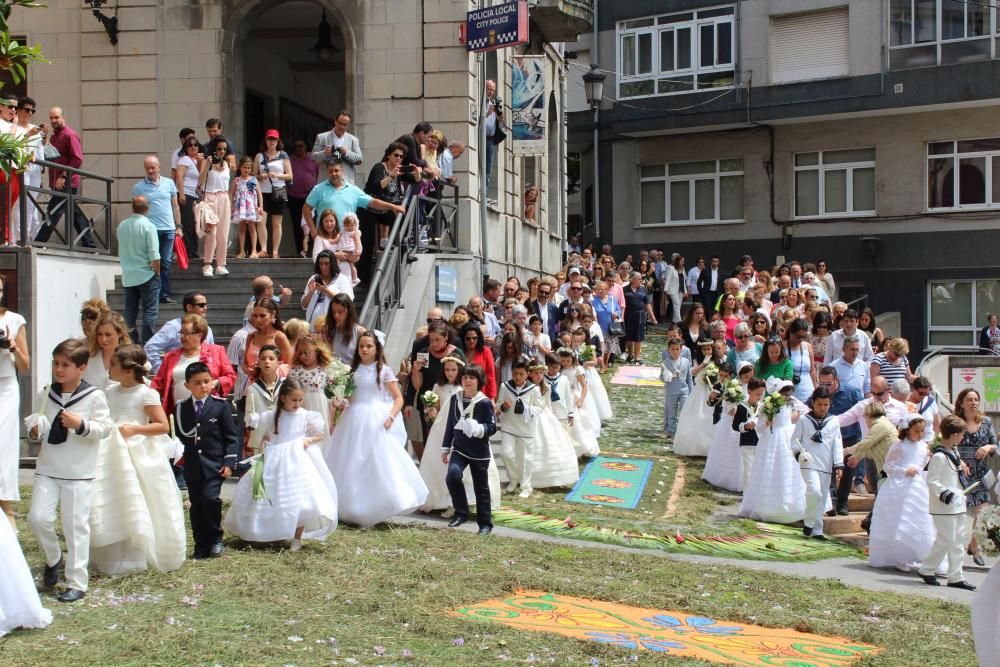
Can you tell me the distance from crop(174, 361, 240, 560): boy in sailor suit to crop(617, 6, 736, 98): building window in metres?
27.6

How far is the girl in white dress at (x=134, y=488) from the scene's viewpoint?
26.3 feet

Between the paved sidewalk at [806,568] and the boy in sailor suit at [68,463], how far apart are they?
3412mm

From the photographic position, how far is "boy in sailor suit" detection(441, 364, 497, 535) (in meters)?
11.0

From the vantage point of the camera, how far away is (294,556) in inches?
354

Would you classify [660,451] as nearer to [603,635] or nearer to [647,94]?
[603,635]

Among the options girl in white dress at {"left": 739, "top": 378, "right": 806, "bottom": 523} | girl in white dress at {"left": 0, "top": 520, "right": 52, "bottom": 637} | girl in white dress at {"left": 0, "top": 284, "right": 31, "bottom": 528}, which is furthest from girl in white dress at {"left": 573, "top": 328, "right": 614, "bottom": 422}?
girl in white dress at {"left": 0, "top": 520, "right": 52, "bottom": 637}

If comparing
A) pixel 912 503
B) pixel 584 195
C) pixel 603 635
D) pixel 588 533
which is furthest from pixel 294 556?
pixel 584 195

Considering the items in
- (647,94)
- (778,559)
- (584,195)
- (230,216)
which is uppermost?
(647,94)

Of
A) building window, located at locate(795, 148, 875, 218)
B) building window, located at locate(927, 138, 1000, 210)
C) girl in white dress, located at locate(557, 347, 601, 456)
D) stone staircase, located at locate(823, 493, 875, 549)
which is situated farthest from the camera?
building window, located at locate(795, 148, 875, 218)

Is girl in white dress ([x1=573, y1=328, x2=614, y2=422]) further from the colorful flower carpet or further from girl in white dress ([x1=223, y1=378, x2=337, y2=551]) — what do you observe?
the colorful flower carpet

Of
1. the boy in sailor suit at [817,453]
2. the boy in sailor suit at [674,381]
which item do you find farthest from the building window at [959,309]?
the boy in sailor suit at [817,453]

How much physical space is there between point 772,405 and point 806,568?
2.62 m

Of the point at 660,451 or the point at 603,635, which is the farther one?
the point at 660,451

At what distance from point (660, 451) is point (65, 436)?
1024cm
